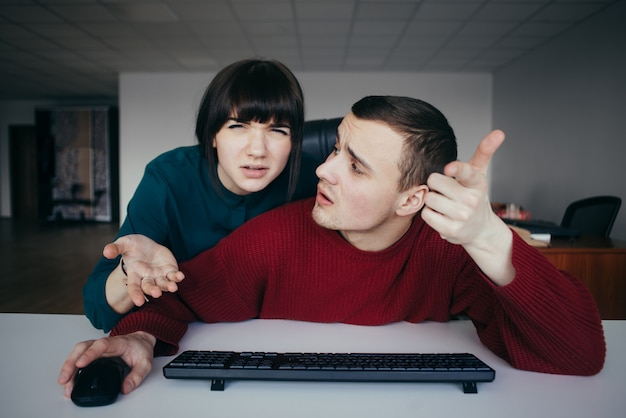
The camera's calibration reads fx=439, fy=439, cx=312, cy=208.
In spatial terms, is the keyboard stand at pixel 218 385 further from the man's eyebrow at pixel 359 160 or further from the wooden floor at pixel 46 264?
the wooden floor at pixel 46 264

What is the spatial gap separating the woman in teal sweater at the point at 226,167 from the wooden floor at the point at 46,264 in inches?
93.7

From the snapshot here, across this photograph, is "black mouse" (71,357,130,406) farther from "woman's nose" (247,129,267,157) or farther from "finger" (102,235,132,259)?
"woman's nose" (247,129,267,157)

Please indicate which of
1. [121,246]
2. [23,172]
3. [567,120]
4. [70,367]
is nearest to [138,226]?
[121,246]

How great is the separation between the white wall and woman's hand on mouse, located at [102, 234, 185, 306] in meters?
6.91

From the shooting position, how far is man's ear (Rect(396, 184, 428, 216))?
1.13 meters

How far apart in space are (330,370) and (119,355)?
37 centimetres

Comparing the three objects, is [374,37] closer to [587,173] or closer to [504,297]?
[587,173]

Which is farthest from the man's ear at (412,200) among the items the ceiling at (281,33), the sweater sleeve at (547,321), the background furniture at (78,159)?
the background furniture at (78,159)

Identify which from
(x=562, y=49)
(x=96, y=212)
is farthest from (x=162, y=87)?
(x=562, y=49)

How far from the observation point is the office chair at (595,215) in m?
3.02

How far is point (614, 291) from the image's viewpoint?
2.55m

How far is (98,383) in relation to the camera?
673mm

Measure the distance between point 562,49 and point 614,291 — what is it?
393 cm

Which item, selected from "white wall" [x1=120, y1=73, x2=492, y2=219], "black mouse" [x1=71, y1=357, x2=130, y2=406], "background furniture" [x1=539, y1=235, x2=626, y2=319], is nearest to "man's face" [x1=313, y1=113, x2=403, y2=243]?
"black mouse" [x1=71, y1=357, x2=130, y2=406]
